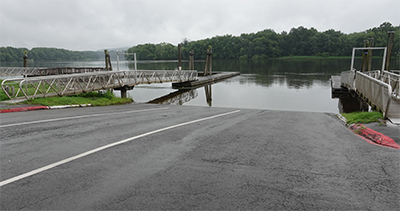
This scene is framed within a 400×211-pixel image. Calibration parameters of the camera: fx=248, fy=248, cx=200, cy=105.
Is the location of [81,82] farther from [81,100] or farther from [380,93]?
[380,93]

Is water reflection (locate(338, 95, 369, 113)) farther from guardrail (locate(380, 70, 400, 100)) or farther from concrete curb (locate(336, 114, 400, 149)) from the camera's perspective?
concrete curb (locate(336, 114, 400, 149))

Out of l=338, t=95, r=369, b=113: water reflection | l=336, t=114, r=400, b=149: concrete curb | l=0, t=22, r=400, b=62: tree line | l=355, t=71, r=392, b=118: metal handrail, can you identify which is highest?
l=0, t=22, r=400, b=62: tree line

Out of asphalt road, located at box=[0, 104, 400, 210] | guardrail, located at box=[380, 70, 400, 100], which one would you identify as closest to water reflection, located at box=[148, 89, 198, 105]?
guardrail, located at box=[380, 70, 400, 100]

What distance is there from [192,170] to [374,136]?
5.53 meters

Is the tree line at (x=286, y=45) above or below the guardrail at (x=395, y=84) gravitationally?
above

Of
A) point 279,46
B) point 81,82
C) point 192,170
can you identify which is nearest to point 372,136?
point 192,170

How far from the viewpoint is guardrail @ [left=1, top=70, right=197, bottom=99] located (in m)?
13.9

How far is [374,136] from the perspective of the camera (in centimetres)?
689

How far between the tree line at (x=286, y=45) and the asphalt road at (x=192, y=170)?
125 meters

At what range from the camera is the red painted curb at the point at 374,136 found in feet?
20.6

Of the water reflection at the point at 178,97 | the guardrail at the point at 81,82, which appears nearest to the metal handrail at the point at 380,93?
the water reflection at the point at 178,97

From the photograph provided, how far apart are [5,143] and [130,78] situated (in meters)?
18.3

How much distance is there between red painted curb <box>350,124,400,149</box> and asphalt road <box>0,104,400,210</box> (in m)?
0.43

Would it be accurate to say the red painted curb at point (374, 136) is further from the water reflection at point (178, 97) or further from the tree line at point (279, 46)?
the tree line at point (279, 46)
